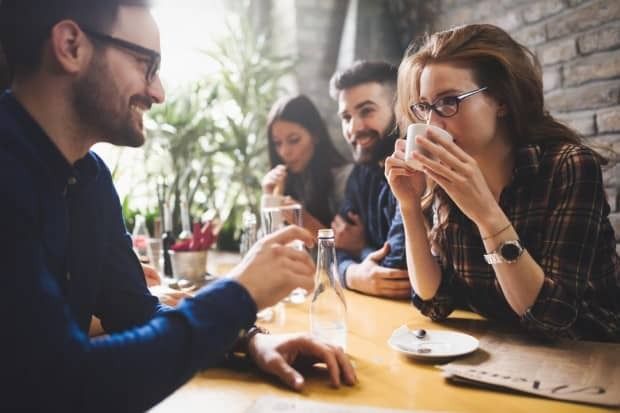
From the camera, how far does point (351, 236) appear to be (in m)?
2.47

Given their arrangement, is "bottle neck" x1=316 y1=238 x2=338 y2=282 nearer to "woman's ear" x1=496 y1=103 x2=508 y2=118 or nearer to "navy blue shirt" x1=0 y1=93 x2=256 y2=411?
"navy blue shirt" x1=0 y1=93 x2=256 y2=411

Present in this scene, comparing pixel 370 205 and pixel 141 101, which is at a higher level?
pixel 141 101

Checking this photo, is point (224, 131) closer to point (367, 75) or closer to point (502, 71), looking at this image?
point (367, 75)

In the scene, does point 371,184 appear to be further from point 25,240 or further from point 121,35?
point 25,240

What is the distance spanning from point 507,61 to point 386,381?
2.97 ft

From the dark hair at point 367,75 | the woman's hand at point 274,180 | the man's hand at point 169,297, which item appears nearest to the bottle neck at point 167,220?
the woman's hand at point 274,180

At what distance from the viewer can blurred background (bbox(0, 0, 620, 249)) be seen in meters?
3.74

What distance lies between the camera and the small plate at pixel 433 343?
1120 mm

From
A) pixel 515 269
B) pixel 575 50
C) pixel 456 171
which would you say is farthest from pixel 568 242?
pixel 575 50

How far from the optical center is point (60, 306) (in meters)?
0.72

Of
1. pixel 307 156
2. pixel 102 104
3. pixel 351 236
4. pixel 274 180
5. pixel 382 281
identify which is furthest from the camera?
pixel 307 156

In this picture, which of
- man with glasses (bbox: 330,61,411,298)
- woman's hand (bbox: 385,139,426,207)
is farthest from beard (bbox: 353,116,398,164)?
woman's hand (bbox: 385,139,426,207)

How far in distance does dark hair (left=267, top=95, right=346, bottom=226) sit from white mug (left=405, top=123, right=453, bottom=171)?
74.6 inches

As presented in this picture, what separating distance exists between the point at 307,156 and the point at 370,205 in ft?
2.73
